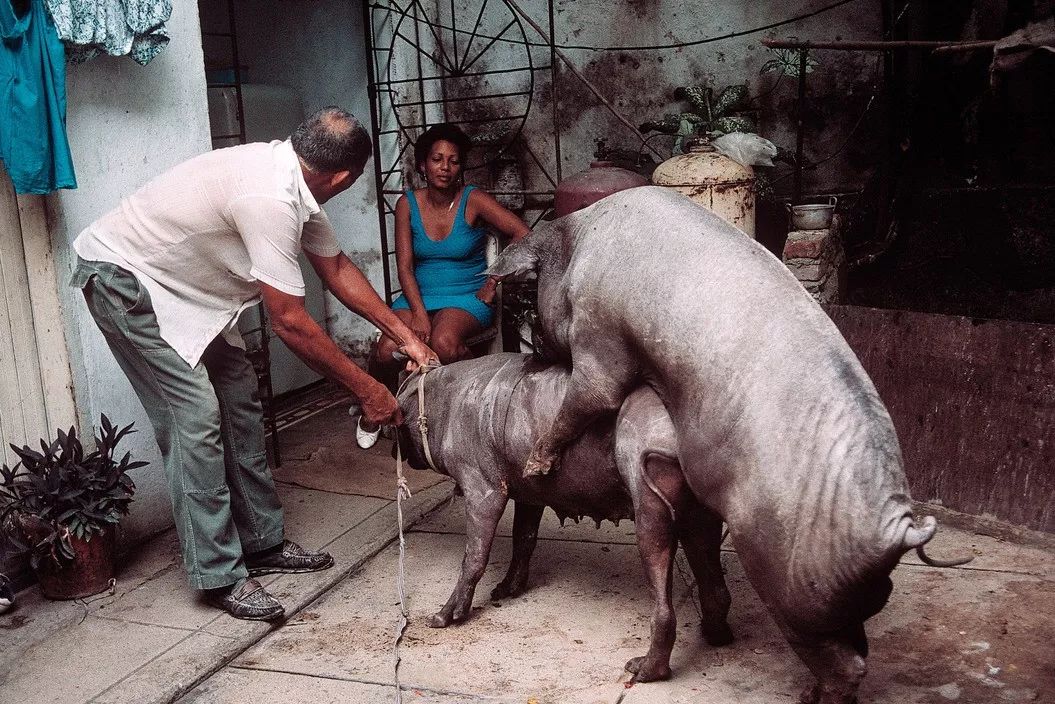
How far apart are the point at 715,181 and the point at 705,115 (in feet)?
4.34

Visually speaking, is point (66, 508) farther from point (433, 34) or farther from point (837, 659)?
point (433, 34)

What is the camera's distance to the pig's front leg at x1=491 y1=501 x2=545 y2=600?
4227mm

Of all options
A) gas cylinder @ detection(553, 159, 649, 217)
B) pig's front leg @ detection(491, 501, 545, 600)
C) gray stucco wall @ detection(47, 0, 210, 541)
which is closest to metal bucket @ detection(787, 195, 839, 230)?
gas cylinder @ detection(553, 159, 649, 217)

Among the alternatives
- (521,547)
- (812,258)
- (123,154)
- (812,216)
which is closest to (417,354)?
(521,547)

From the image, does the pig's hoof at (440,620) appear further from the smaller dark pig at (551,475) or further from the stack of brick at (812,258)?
the stack of brick at (812,258)

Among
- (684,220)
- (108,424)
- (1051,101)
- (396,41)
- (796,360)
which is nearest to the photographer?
(796,360)

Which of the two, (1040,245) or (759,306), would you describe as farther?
(1040,245)

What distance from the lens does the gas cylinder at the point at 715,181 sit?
18.8 ft

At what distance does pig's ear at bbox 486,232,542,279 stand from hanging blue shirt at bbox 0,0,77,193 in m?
1.89

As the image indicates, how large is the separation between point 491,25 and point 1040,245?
408 cm

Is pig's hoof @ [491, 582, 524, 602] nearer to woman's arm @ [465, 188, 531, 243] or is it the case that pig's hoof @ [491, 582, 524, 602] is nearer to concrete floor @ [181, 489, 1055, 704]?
concrete floor @ [181, 489, 1055, 704]

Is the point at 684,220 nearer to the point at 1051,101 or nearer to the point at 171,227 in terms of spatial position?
the point at 171,227

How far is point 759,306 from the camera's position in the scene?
9.34 ft

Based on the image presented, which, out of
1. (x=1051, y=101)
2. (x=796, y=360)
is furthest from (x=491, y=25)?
(x=796, y=360)
